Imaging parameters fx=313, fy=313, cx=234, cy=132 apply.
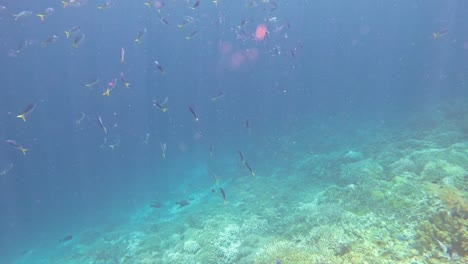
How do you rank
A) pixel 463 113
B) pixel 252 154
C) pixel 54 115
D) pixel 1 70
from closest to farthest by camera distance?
pixel 463 113
pixel 252 154
pixel 1 70
pixel 54 115

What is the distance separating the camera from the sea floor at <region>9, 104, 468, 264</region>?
7.06m

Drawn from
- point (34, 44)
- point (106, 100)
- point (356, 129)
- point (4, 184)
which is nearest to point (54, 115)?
point (106, 100)

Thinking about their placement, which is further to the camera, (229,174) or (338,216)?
(229,174)

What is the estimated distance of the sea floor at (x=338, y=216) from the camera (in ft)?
23.2

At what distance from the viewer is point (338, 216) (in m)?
9.09

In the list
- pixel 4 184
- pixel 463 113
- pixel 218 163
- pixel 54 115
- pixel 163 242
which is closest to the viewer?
pixel 163 242

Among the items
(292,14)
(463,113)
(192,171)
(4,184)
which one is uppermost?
(292,14)

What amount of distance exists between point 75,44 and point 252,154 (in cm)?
1719

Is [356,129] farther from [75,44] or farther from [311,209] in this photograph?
[75,44]

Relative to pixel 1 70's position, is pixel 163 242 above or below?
below

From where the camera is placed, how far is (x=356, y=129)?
25.8 metres

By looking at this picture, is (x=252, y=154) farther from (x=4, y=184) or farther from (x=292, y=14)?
(x=292, y=14)

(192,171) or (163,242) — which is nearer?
(163,242)

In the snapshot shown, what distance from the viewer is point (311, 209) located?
10641 mm
